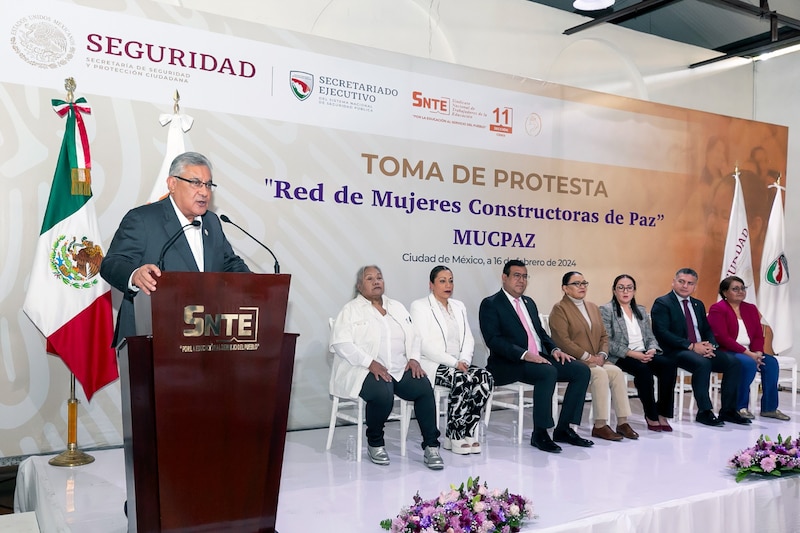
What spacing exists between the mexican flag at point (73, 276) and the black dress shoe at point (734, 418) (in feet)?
Result: 13.8

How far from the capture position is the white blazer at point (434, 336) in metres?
4.33

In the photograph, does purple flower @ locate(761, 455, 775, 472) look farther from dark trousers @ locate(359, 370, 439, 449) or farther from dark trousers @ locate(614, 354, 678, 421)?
dark trousers @ locate(359, 370, 439, 449)

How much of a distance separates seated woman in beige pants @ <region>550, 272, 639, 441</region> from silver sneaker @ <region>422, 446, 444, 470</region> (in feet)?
4.38

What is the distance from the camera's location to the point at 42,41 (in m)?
3.96

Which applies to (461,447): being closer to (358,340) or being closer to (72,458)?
(358,340)

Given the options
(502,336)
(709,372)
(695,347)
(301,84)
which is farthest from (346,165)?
(709,372)

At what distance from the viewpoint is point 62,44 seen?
4012 millimetres

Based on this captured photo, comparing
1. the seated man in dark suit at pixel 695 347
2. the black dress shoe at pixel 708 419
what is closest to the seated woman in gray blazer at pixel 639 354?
the seated man in dark suit at pixel 695 347

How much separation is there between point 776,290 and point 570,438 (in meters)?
3.48

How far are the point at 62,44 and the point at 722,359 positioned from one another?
16.0 ft

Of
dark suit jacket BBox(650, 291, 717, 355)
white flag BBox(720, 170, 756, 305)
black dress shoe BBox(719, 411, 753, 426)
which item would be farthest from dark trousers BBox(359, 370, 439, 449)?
white flag BBox(720, 170, 756, 305)

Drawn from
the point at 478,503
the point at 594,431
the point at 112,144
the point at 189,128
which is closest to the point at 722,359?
the point at 594,431

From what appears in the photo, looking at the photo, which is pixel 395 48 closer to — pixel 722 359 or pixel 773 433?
pixel 722 359

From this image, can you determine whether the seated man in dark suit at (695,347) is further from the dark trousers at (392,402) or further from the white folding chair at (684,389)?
the dark trousers at (392,402)
